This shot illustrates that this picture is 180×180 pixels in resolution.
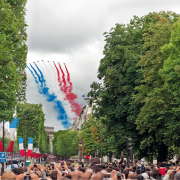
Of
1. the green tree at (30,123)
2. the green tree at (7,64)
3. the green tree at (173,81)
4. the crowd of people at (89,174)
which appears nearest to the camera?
the crowd of people at (89,174)

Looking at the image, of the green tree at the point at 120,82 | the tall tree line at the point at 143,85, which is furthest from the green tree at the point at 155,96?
the green tree at the point at 120,82

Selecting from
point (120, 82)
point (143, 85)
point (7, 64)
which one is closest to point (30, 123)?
point (120, 82)

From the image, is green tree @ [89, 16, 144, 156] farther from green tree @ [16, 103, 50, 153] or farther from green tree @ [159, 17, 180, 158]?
green tree @ [16, 103, 50, 153]

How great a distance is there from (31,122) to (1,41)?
6130cm

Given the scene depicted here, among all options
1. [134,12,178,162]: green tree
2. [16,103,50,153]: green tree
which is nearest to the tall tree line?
[134,12,178,162]: green tree

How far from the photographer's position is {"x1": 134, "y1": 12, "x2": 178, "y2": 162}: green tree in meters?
28.2

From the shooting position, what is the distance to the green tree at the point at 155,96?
28.2m

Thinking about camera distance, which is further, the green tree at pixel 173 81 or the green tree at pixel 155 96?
the green tree at pixel 155 96

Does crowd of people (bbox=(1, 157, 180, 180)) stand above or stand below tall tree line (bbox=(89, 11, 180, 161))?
below

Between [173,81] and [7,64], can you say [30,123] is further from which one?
[7,64]

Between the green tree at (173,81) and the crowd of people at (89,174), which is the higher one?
the green tree at (173,81)

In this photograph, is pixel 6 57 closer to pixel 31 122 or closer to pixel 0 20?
pixel 0 20

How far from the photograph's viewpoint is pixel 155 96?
94.5 feet

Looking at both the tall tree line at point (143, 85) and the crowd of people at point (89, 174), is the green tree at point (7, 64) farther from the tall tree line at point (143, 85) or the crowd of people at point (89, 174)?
the tall tree line at point (143, 85)
